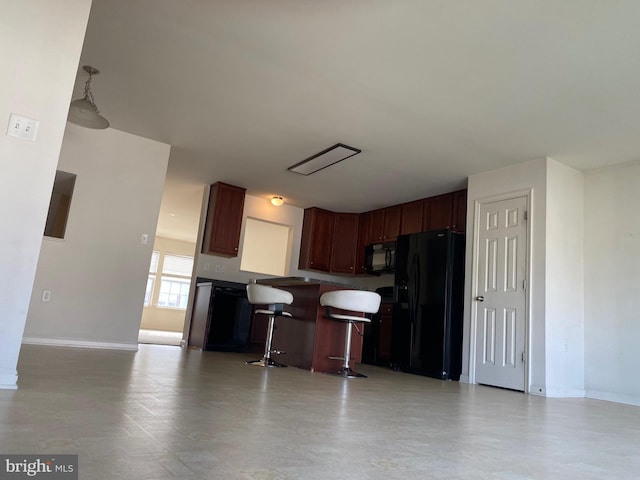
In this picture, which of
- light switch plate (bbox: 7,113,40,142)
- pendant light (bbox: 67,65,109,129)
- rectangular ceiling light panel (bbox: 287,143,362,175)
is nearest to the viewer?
light switch plate (bbox: 7,113,40,142)

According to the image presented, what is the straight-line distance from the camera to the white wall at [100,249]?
450 cm

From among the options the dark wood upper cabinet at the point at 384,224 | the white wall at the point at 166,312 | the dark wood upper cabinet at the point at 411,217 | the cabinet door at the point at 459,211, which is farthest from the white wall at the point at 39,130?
the white wall at the point at 166,312

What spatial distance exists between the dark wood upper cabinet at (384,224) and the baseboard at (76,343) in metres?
3.84

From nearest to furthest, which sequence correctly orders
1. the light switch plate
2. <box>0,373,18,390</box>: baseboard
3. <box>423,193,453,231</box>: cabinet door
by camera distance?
<box>0,373,18,390</box>: baseboard < the light switch plate < <box>423,193,453,231</box>: cabinet door

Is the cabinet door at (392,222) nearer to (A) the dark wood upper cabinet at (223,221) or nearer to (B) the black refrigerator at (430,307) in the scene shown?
(B) the black refrigerator at (430,307)

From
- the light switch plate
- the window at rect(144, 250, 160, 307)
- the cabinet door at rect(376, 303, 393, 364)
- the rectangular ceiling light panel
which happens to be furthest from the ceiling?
the window at rect(144, 250, 160, 307)

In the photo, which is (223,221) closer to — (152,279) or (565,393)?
(565,393)

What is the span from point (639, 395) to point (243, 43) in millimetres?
4524

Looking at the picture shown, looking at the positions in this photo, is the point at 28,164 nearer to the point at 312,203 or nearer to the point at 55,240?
the point at 55,240

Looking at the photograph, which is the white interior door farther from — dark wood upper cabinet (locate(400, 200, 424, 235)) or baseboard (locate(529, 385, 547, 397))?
dark wood upper cabinet (locate(400, 200, 424, 235))

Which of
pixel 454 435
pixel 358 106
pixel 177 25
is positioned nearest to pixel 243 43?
pixel 177 25

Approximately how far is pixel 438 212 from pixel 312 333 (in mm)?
2767

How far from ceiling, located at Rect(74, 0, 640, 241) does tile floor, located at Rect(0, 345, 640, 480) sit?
2251 millimetres

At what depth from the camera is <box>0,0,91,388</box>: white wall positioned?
6.73 feet
